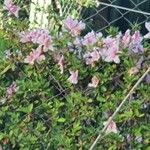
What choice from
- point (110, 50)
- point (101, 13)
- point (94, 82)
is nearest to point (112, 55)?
point (110, 50)

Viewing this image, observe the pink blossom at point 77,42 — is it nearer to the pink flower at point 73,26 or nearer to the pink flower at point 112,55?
the pink flower at point 73,26

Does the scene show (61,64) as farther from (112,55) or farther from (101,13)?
(101,13)

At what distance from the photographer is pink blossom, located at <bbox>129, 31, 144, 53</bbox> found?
257cm

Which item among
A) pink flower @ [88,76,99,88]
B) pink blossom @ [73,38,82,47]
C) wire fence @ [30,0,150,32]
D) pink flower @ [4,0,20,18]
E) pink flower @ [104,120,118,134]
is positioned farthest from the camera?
wire fence @ [30,0,150,32]

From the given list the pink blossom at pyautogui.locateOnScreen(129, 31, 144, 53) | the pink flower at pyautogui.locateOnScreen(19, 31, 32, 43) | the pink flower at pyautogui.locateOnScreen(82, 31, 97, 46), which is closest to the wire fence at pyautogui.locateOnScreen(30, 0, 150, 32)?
the pink flower at pyautogui.locateOnScreen(19, 31, 32, 43)

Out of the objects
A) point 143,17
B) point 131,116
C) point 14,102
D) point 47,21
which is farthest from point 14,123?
point 143,17

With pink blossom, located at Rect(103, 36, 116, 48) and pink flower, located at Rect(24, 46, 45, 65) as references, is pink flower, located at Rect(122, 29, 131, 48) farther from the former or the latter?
pink flower, located at Rect(24, 46, 45, 65)

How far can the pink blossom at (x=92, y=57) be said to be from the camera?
8.48ft

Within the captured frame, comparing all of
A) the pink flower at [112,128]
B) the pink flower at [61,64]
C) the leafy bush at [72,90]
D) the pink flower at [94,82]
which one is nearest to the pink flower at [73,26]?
the leafy bush at [72,90]

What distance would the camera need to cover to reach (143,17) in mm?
4352

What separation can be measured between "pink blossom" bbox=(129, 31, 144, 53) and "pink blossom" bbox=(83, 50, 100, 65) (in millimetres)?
142

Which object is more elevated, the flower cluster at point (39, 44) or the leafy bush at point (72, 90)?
the flower cluster at point (39, 44)

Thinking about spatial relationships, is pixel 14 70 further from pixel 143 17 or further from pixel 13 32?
pixel 143 17

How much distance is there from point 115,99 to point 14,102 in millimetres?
454
